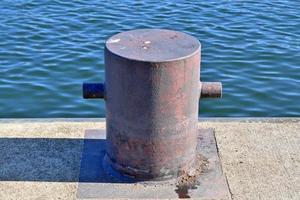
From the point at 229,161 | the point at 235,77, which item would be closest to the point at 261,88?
the point at 235,77

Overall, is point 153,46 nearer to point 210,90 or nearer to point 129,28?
point 210,90

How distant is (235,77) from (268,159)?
379 cm

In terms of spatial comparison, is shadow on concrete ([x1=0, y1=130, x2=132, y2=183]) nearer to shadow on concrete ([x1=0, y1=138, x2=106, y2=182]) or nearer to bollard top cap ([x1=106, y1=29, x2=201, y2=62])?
shadow on concrete ([x1=0, y1=138, x2=106, y2=182])

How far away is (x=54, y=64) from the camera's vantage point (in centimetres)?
948

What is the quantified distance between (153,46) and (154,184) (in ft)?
3.66

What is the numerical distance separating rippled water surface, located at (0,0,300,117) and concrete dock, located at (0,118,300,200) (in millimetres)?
1864

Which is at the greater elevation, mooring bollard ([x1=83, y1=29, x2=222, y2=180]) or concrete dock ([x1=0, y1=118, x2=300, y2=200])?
mooring bollard ([x1=83, y1=29, x2=222, y2=180])

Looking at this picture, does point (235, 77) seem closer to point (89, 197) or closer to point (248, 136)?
point (248, 136)

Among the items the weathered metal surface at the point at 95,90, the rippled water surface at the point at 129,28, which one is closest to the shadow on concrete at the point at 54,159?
the weathered metal surface at the point at 95,90

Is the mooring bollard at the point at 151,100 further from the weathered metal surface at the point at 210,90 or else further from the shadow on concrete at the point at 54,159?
the shadow on concrete at the point at 54,159

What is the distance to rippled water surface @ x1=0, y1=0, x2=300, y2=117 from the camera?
8.32m

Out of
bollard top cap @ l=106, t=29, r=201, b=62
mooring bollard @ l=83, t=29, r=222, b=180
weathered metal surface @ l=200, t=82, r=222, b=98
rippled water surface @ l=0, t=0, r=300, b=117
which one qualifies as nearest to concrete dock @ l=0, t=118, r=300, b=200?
mooring bollard @ l=83, t=29, r=222, b=180

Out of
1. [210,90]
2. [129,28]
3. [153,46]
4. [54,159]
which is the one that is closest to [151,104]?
[153,46]

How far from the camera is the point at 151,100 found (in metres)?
4.79
